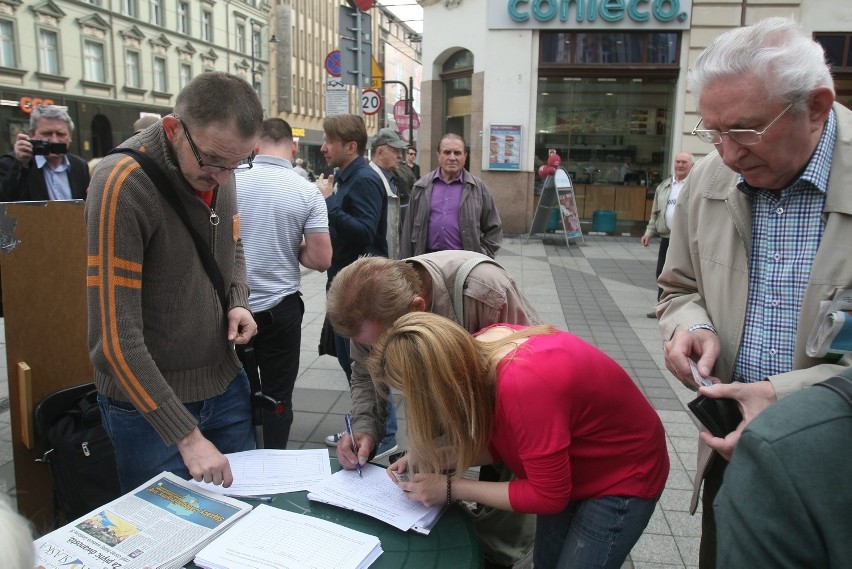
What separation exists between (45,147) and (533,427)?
4417 mm

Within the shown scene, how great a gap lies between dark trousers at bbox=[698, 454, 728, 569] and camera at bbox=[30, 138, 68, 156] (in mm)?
4649

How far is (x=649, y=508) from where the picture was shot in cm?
176

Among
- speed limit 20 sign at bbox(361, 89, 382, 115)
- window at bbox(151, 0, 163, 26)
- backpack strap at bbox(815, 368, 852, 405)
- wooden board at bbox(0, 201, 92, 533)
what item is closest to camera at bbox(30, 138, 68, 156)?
wooden board at bbox(0, 201, 92, 533)

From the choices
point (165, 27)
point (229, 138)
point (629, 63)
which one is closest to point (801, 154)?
point (229, 138)

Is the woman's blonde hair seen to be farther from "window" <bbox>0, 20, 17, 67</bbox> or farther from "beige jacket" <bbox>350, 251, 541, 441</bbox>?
"window" <bbox>0, 20, 17, 67</bbox>

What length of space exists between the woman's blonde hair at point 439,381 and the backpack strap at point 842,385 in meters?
0.80

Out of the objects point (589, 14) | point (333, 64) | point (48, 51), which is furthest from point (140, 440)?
point (48, 51)

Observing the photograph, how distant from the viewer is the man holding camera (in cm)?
449

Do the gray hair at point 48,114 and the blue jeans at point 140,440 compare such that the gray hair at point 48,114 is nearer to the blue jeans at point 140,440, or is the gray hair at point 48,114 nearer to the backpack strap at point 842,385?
the blue jeans at point 140,440

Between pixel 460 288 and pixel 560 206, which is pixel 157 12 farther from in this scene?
pixel 460 288

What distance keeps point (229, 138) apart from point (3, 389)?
386 centimetres

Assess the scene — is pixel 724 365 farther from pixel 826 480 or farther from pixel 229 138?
pixel 229 138

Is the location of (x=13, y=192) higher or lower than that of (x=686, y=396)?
higher

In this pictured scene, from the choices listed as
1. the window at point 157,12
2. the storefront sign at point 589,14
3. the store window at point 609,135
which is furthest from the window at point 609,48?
the window at point 157,12
